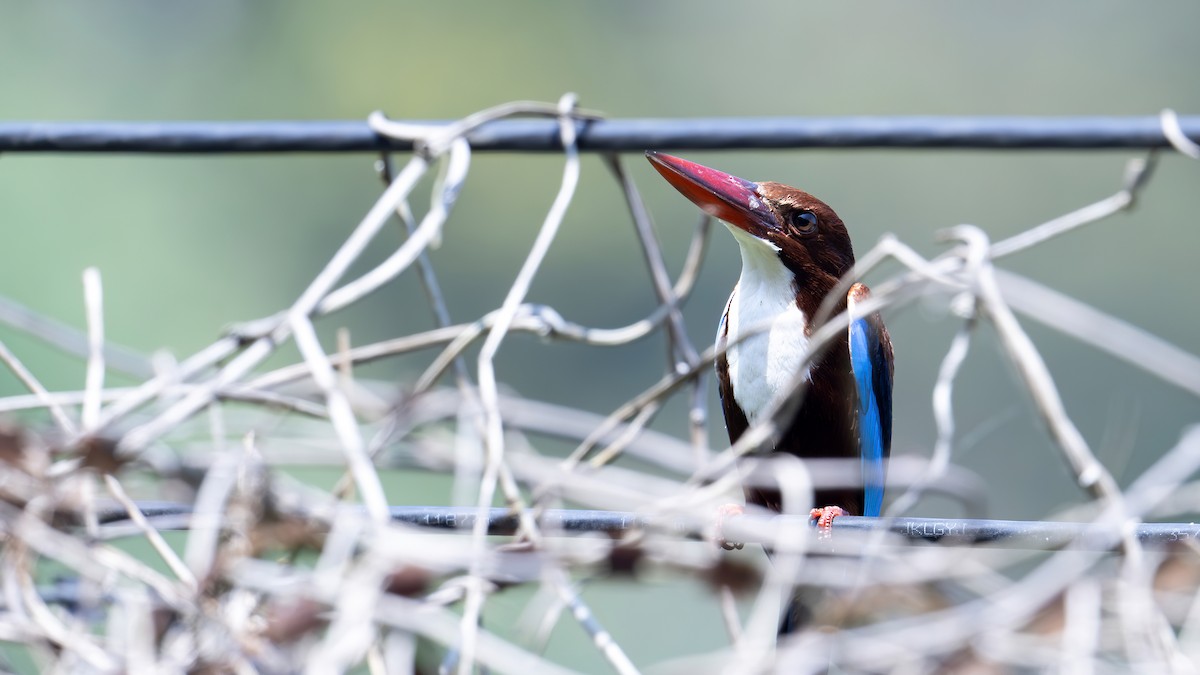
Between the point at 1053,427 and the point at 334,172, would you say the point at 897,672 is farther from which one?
the point at 334,172

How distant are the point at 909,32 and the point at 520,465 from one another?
11.8m

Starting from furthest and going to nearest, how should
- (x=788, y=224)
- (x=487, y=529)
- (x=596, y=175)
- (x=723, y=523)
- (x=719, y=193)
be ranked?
(x=596, y=175)
(x=788, y=224)
(x=719, y=193)
(x=487, y=529)
(x=723, y=523)

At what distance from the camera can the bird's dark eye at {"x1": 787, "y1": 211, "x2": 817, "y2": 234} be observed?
1912 mm

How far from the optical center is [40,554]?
0.82 meters

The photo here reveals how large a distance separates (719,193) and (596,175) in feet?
28.3

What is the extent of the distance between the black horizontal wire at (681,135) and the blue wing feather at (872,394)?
29 cm

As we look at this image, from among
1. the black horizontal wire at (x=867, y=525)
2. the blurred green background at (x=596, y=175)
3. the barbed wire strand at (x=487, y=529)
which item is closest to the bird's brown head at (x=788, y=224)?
the barbed wire strand at (x=487, y=529)

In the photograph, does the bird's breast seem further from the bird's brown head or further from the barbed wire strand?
the barbed wire strand

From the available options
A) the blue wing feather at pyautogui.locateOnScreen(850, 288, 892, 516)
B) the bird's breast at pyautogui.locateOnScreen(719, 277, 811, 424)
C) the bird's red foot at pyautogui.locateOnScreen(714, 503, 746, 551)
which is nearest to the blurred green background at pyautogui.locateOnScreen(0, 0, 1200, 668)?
the blue wing feather at pyautogui.locateOnScreen(850, 288, 892, 516)

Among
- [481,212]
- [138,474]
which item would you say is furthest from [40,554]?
[481,212]

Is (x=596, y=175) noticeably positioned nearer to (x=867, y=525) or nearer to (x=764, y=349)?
(x=764, y=349)

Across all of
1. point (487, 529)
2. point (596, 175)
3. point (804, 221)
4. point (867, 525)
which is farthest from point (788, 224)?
point (596, 175)

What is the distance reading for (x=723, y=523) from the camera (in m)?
0.79

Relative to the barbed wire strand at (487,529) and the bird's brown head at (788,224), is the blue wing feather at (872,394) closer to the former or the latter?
the bird's brown head at (788,224)
